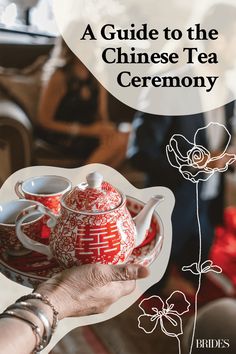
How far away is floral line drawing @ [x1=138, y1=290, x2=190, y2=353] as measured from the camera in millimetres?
762

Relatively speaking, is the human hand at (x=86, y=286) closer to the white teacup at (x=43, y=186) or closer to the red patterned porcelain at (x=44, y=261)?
the red patterned porcelain at (x=44, y=261)

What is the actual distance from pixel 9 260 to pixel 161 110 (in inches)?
12.0

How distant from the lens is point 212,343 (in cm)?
76

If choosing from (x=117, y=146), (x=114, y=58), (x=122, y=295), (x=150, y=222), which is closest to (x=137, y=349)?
(x=122, y=295)

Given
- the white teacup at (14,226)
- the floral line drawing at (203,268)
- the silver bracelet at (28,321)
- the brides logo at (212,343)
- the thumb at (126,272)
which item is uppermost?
the white teacup at (14,226)

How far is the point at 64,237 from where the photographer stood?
66cm

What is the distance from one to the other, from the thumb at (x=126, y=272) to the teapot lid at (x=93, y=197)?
0.28ft

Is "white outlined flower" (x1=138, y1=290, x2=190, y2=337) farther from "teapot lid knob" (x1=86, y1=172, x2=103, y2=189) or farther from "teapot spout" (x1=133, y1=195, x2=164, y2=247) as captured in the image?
"teapot lid knob" (x1=86, y1=172, x2=103, y2=189)

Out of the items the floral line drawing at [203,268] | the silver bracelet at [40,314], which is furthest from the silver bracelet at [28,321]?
the floral line drawing at [203,268]

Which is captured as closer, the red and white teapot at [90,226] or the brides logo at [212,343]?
the red and white teapot at [90,226]

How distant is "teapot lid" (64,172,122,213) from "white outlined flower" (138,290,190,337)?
187 mm

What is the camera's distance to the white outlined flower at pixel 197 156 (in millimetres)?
734

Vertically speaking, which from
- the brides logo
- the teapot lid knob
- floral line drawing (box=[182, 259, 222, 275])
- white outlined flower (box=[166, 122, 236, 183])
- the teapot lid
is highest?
white outlined flower (box=[166, 122, 236, 183])

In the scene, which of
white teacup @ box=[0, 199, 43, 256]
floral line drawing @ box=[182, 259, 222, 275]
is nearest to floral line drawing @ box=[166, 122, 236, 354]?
floral line drawing @ box=[182, 259, 222, 275]
